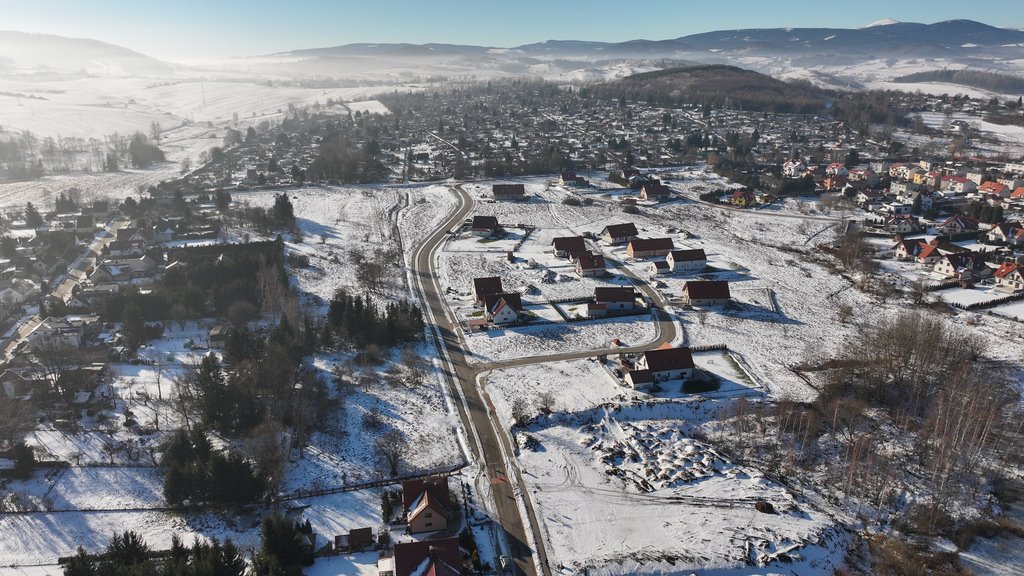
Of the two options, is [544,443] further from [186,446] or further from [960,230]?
[960,230]

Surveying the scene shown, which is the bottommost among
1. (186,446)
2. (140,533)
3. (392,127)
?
(140,533)

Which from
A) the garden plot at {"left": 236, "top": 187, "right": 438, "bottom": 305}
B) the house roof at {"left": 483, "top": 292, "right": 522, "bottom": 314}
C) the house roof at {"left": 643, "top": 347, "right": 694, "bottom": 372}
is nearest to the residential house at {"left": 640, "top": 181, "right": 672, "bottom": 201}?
the garden plot at {"left": 236, "top": 187, "right": 438, "bottom": 305}

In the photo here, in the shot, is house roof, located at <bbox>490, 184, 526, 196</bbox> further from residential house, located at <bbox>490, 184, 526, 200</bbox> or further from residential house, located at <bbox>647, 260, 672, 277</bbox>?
residential house, located at <bbox>647, 260, 672, 277</bbox>

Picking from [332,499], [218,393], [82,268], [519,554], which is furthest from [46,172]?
[519,554]

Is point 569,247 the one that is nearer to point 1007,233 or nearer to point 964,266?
point 964,266

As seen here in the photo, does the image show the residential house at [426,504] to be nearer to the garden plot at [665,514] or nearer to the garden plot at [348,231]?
the garden plot at [665,514]

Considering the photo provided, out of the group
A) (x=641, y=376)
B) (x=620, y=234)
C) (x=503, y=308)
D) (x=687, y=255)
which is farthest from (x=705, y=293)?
(x=620, y=234)
